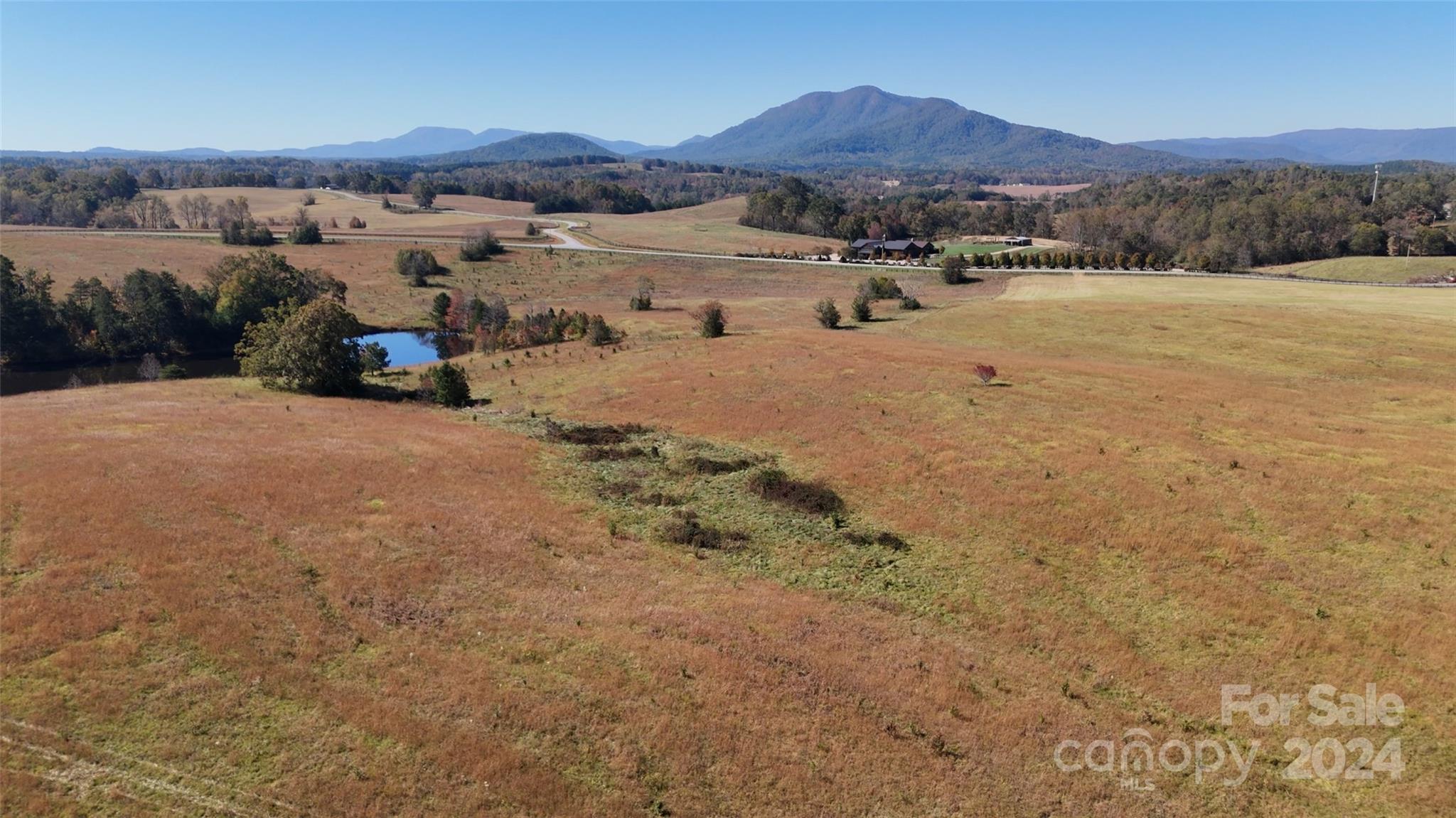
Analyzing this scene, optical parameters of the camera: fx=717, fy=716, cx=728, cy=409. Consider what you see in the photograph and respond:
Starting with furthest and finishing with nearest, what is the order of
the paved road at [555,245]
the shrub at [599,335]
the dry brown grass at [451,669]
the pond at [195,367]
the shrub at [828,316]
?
the paved road at [555,245] < the shrub at [828,316] < the pond at [195,367] < the shrub at [599,335] < the dry brown grass at [451,669]

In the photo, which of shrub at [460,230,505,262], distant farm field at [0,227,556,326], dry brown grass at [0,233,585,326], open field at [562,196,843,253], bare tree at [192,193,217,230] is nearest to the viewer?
distant farm field at [0,227,556,326]

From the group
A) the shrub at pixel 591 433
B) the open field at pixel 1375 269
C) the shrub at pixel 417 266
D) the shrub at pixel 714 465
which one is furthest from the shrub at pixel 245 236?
the open field at pixel 1375 269

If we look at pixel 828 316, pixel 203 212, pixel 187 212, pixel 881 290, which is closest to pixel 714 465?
pixel 828 316

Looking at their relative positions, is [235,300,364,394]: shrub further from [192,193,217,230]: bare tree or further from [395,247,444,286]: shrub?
[192,193,217,230]: bare tree

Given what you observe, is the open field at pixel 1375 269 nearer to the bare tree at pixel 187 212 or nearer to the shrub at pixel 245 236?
the shrub at pixel 245 236

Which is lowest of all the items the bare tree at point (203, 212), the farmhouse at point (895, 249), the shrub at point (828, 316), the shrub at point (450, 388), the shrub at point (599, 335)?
the shrub at point (450, 388)

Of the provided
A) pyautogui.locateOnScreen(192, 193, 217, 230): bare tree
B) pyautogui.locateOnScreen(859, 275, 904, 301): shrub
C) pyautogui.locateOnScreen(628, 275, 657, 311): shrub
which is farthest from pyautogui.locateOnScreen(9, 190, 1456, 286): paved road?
pyautogui.locateOnScreen(859, 275, 904, 301): shrub

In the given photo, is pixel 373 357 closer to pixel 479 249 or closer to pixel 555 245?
pixel 479 249
